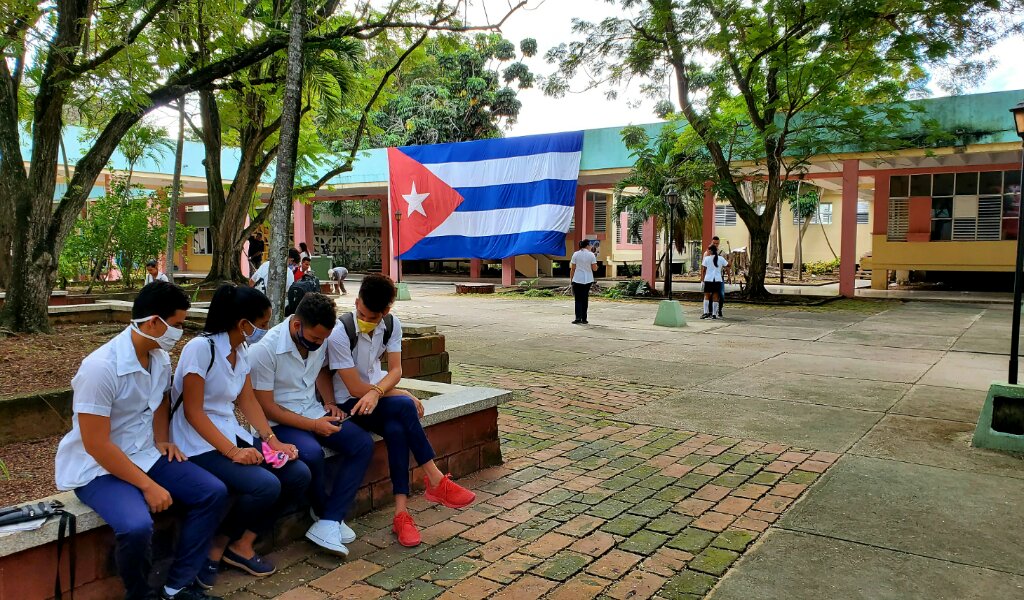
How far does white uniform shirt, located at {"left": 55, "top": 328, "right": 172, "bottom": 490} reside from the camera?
270 centimetres

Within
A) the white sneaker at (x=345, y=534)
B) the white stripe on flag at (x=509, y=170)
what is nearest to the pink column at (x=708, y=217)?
the white stripe on flag at (x=509, y=170)

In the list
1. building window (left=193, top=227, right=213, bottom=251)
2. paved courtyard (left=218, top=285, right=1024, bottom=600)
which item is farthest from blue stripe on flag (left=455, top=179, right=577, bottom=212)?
building window (left=193, top=227, right=213, bottom=251)

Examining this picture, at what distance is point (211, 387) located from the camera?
321cm

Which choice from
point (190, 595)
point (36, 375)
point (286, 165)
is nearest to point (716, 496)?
point (190, 595)

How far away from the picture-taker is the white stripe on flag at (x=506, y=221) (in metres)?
20.0

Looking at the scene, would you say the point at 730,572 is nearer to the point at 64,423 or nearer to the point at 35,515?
the point at 35,515

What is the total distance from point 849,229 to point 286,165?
17187 millimetres

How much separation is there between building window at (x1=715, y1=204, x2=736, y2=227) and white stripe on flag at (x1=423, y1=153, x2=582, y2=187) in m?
14.3

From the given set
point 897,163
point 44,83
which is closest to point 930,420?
point 44,83

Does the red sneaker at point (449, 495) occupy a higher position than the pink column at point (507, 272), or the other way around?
the pink column at point (507, 272)

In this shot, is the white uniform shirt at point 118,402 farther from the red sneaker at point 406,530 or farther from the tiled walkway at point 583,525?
the red sneaker at point 406,530

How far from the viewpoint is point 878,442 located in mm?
5426

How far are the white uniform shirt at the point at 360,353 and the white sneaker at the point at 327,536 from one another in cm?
71

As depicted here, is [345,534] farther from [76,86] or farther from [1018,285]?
[76,86]
